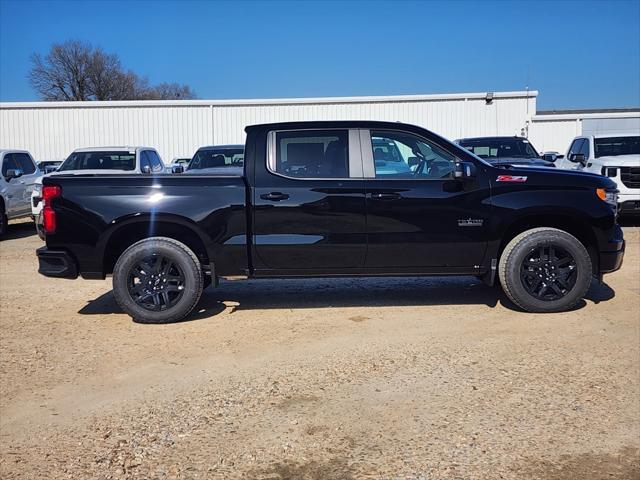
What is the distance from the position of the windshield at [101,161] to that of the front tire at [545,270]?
30.8 feet

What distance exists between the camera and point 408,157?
614 centimetres

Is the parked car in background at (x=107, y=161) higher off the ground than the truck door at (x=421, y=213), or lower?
higher

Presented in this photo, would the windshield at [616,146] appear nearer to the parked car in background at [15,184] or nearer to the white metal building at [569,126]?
the parked car in background at [15,184]

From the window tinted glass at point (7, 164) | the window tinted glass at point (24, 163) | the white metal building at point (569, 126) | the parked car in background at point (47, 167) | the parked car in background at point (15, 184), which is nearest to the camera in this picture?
the parked car in background at point (15, 184)

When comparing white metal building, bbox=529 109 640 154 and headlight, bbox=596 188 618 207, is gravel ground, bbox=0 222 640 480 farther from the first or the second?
white metal building, bbox=529 109 640 154

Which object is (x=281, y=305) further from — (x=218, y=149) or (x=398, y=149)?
(x=218, y=149)

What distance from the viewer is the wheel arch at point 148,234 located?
5883 mm

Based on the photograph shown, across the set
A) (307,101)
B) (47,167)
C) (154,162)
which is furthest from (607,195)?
(307,101)

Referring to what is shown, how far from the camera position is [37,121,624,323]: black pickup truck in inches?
232

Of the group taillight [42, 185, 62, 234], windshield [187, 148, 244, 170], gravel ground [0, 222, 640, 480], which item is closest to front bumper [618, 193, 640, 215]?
gravel ground [0, 222, 640, 480]

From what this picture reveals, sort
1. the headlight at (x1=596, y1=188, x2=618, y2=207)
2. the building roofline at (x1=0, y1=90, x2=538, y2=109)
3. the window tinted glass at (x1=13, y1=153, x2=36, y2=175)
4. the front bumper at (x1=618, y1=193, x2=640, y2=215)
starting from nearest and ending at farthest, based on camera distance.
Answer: the headlight at (x1=596, y1=188, x2=618, y2=207), the front bumper at (x1=618, y1=193, x2=640, y2=215), the window tinted glass at (x1=13, y1=153, x2=36, y2=175), the building roofline at (x1=0, y1=90, x2=538, y2=109)

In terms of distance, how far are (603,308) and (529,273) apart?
1.00 meters

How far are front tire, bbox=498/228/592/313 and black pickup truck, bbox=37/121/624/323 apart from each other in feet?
0.04

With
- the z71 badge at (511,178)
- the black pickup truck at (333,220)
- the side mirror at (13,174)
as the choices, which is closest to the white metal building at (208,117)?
the side mirror at (13,174)
